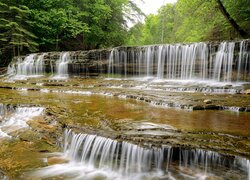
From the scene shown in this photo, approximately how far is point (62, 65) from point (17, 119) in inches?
421

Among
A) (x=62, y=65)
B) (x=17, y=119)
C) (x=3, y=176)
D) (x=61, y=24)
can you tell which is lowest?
(x=3, y=176)

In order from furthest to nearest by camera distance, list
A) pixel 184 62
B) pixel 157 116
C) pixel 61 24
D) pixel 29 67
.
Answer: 1. pixel 61 24
2. pixel 29 67
3. pixel 184 62
4. pixel 157 116

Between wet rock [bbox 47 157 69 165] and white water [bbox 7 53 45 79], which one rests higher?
white water [bbox 7 53 45 79]

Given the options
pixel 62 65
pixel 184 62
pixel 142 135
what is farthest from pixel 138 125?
pixel 62 65

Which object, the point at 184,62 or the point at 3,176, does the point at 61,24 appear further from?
the point at 3,176

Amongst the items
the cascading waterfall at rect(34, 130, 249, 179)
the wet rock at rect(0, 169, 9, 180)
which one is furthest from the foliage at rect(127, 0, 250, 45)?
the wet rock at rect(0, 169, 9, 180)

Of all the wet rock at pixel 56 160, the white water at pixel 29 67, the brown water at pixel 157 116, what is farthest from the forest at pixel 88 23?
the wet rock at pixel 56 160

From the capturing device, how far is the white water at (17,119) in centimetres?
663

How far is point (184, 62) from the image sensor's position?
46.6 feet

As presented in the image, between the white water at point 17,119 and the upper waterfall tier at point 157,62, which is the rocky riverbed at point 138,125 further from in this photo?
the upper waterfall tier at point 157,62

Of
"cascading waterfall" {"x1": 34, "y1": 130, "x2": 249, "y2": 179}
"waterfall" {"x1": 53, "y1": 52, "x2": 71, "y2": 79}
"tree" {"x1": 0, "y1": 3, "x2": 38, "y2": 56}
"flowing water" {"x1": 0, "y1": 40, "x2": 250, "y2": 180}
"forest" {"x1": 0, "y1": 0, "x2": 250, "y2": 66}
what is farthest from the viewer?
"tree" {"x1": 0, "y1": 3, "x2": 38, "y2": 56}

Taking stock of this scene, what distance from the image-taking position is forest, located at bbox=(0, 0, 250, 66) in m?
16.4

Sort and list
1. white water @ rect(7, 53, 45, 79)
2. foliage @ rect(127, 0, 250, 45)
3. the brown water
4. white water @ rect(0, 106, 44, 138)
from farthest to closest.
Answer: white water @ rect(7, 53, 45, 79)
foliage @ rect(127, 0, 250, 45)
white water @ rect(0, 106, 44, 138)
the brown water

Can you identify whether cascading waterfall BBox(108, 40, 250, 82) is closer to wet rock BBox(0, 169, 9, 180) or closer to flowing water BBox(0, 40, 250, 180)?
flowing water BBox(0, 40, 250, 180)
